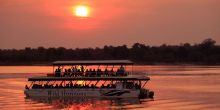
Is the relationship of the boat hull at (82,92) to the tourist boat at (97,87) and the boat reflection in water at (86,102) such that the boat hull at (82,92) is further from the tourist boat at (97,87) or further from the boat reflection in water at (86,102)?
the boat reflection in water at (86,102)

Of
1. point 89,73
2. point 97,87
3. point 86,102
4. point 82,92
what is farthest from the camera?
point 97,87

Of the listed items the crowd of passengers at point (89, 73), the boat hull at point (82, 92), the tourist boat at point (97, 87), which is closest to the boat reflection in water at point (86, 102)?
the boat hull at point (82, 92)

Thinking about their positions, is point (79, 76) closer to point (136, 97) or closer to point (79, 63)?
point (79, 63)

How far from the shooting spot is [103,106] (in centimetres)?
6219

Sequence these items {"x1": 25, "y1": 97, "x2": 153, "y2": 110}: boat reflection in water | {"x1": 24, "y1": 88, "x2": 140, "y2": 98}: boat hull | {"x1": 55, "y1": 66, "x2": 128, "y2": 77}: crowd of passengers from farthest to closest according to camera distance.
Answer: {"x1": 55, "y1": 66, "x2": 128, "y2": 77}: crowd of passengers
{"x1": 24, "y1": 88, "x2": 140, "y2": 98}: boat hull
{"x1": 25, "y1": 97, "x2": 153, "y2": 110}: boat reflection in water

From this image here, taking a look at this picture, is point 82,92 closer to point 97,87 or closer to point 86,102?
point 97,87

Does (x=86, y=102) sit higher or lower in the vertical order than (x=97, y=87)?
lower

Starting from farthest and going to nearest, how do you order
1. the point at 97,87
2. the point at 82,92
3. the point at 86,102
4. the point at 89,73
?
the point at 97,87
the point at 89,73
the point at 82,92
the point at 86,102

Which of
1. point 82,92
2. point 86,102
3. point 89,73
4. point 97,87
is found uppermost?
point 89,73

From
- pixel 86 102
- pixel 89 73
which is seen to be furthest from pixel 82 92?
pixel 86 102

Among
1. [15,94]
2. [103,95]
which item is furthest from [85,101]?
[15,94]

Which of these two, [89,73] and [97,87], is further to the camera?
[97,87]

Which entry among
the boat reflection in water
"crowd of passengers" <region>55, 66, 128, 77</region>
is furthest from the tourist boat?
the boat reflection in water

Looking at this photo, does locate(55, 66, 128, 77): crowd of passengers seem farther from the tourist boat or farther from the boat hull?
the boat hull
